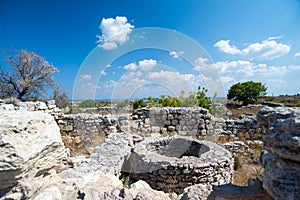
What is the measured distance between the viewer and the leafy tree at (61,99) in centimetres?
1564

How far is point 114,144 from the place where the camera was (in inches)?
215

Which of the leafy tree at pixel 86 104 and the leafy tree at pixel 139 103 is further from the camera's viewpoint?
the leafy tree at pixel 86 104

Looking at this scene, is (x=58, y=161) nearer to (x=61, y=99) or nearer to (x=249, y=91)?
(x=61, y=99)

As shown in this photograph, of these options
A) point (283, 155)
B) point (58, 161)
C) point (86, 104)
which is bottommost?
point (58, 161)

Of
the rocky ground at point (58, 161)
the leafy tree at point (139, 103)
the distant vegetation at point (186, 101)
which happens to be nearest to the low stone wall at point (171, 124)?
the distant vegetation at point (186, 101)

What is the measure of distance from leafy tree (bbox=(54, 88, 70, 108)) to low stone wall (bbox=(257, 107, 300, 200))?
54.8ft

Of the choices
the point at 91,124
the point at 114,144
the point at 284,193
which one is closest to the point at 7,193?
the point at 284,193

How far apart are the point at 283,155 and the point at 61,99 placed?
58.6 ft

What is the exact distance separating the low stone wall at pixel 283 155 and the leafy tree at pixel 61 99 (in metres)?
16.7

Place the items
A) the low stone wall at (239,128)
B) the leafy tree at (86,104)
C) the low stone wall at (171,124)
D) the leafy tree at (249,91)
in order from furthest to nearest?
the leafy tree at (249,91) → the leafy tree at (86,104) → the low stone wall at (239,128) → the low stone wall at (171,124)

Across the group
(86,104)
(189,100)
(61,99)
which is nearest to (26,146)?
(189,100)

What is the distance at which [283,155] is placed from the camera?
42.7 inches

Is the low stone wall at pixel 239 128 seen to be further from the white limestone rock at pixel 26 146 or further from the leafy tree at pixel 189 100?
the white limestone rock at pixel 26 146

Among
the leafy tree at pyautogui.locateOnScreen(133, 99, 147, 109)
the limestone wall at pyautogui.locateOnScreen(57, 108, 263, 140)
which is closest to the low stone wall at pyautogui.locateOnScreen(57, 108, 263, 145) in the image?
the limestone wall at pyautogui.locateOnScreen(57, 108, 263, 140)
